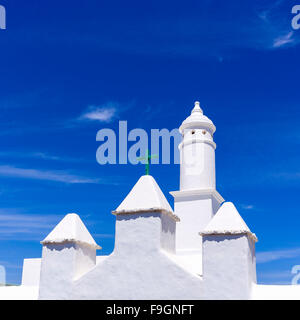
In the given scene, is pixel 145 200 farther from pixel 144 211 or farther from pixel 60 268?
pixel 60 268

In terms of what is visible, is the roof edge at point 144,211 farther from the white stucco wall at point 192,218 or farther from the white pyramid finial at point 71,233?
the white stucco wall at point 192,218

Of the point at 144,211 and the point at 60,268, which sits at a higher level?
the point at 144,211

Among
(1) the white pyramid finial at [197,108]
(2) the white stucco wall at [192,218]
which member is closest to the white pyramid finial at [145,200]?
(2) the white stucco wall at [192,218]

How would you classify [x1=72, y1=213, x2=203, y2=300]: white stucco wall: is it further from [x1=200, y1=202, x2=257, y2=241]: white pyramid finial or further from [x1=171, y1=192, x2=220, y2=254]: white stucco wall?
[x1=171, y1=192, x2=220, y2=254]: white stucco wall

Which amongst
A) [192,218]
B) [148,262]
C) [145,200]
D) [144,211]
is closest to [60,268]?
[148,262]

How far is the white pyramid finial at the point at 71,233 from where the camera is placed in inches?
725

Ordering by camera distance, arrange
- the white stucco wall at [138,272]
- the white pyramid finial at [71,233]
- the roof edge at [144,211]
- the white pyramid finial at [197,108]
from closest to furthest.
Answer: the white stucco wall at [138,272] → the roof edge at [144,211] → the white pyramid finial at [71,233] → the white pyramid finial at [197,108]

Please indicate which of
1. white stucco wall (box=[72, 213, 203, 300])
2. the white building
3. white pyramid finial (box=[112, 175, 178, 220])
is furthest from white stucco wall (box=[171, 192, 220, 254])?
white stucco wall (box=[72, 213, 203, 300])

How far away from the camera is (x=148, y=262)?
16.7m

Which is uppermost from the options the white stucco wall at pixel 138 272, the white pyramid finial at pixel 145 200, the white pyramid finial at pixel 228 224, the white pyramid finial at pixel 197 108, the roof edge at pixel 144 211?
the white pyramid finial at pixel 197 108

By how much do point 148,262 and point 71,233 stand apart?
3.74 metres

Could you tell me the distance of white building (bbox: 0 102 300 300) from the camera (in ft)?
51.5
